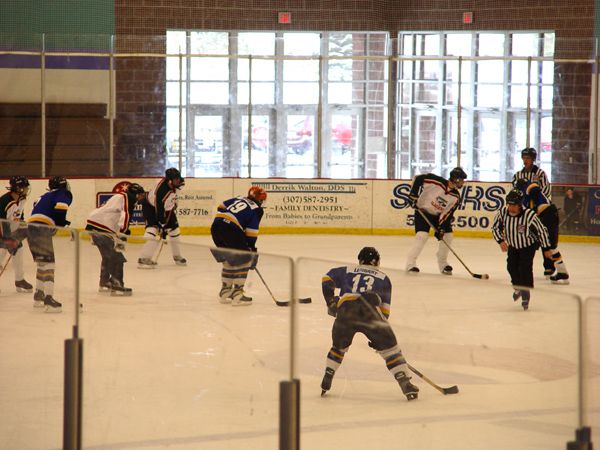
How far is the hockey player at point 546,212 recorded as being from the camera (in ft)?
31.9

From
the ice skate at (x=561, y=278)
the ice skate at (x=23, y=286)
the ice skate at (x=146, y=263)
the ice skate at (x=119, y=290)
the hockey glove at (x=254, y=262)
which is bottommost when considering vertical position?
the ice skate at (x=561, y=278)

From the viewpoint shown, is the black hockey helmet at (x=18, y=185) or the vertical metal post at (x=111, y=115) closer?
the black hockey helmet at (x=18, y=185)

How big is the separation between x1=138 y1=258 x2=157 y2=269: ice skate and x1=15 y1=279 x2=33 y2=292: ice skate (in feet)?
1.67

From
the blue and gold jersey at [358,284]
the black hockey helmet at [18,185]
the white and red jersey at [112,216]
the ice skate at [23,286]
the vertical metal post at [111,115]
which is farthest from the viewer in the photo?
the vertical metal post at [111,115]

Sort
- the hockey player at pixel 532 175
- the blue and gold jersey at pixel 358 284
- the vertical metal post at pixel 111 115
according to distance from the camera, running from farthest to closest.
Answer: the vertical metal post at pixel 111 115
the hockey player at pixel 532 175
the blue and gold jersey at pixel 358 284

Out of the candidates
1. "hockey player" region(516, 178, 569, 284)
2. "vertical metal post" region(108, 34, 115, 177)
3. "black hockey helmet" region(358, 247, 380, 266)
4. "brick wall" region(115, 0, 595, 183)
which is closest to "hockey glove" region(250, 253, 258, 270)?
"black hockey helmet" region(358, 247, 380, 266)

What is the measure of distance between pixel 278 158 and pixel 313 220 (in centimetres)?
210

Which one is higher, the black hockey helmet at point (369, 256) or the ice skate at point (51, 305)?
the black hockey helmet at point (369, 256)

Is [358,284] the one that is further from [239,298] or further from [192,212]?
[192,212]

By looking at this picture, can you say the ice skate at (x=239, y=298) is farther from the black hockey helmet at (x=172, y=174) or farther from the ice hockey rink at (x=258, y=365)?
the black hockey helmet at (x=172, y=174)

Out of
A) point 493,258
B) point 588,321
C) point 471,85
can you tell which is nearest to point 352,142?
point 471,85

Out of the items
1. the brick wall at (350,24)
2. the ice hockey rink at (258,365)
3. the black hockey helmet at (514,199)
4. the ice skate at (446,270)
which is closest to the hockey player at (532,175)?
the ice skate at (446,270)

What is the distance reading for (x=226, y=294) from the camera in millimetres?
3441

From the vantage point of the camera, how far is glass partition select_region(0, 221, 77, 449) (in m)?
3.68
